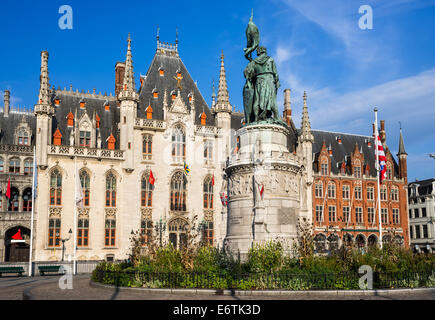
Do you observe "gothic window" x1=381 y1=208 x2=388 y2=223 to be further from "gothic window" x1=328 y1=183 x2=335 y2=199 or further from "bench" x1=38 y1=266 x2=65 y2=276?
"bench" x1=38 y1=266 x2=65 y2=276

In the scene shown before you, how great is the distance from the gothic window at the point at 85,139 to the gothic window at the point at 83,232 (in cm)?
779

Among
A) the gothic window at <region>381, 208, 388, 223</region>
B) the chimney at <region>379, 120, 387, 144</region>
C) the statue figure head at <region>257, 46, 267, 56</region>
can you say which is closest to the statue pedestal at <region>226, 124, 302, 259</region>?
the statue figure head at <region>257, 46, 267, 56</region>

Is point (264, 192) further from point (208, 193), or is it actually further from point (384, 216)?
point (384, 216)

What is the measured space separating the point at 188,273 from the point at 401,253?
11.2m

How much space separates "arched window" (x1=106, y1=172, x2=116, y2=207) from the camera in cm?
4737

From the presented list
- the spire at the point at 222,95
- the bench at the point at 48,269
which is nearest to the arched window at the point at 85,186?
the bench at the point at 48,269

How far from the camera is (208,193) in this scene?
51125 millimetres

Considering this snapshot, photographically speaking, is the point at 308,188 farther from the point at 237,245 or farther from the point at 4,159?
the point at 237,245

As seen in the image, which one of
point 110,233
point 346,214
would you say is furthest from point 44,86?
point 346,214

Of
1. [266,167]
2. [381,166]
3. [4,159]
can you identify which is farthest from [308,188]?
[266,167]

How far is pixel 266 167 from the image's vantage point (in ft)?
68.4

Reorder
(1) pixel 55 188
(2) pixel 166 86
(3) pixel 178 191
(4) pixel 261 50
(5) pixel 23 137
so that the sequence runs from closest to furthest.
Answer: (4) pixel 261 50 → (1) pixel 55 188 → (5) pixel 23 137 → (3) pixel 178 191 → (2) pixel 166 86

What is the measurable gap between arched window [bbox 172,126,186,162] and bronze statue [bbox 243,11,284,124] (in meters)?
27.9

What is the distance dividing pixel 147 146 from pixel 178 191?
226 inches
